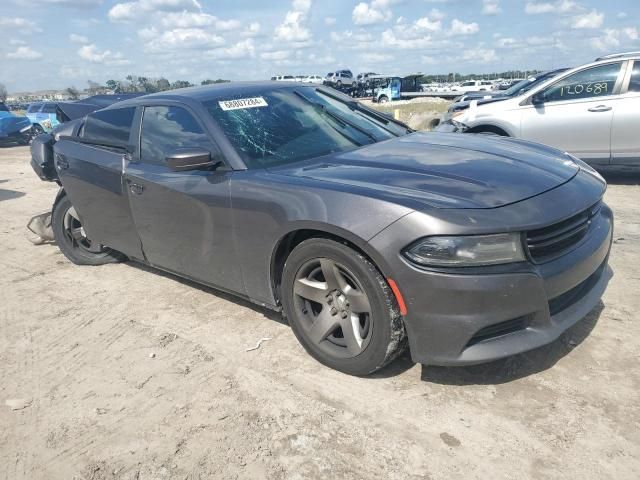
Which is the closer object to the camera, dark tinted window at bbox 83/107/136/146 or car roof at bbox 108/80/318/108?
car roof at bbox 108/80/318/108

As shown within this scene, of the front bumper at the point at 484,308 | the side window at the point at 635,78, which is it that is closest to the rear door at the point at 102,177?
the front bumper at the point at 484,308

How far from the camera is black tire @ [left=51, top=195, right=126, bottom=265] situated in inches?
199

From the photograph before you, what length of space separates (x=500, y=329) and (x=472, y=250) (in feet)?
1.40

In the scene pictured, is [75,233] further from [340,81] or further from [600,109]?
[340,81]

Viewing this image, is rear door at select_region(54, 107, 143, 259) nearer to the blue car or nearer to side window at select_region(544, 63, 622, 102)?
side window at select_region(544, 63, 622, 102)

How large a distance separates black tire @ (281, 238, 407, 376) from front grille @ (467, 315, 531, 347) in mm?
371

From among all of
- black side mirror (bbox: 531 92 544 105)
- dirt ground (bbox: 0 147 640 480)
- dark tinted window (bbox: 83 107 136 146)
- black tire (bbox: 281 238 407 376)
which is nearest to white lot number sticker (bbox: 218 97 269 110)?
dark tinted window (bbox: 83 107 136 146)

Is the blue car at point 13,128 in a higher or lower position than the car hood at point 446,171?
lower

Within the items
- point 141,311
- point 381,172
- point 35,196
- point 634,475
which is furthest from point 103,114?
point 35,196

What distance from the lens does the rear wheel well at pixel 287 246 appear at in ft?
8.79

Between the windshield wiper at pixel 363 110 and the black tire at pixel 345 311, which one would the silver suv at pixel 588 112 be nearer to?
the windshield wiper at pixel 363 110

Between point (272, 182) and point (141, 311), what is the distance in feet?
5.65

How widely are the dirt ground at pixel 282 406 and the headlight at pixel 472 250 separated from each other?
74 centimetres

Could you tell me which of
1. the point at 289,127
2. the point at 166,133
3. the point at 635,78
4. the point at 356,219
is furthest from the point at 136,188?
the point at 635,78
